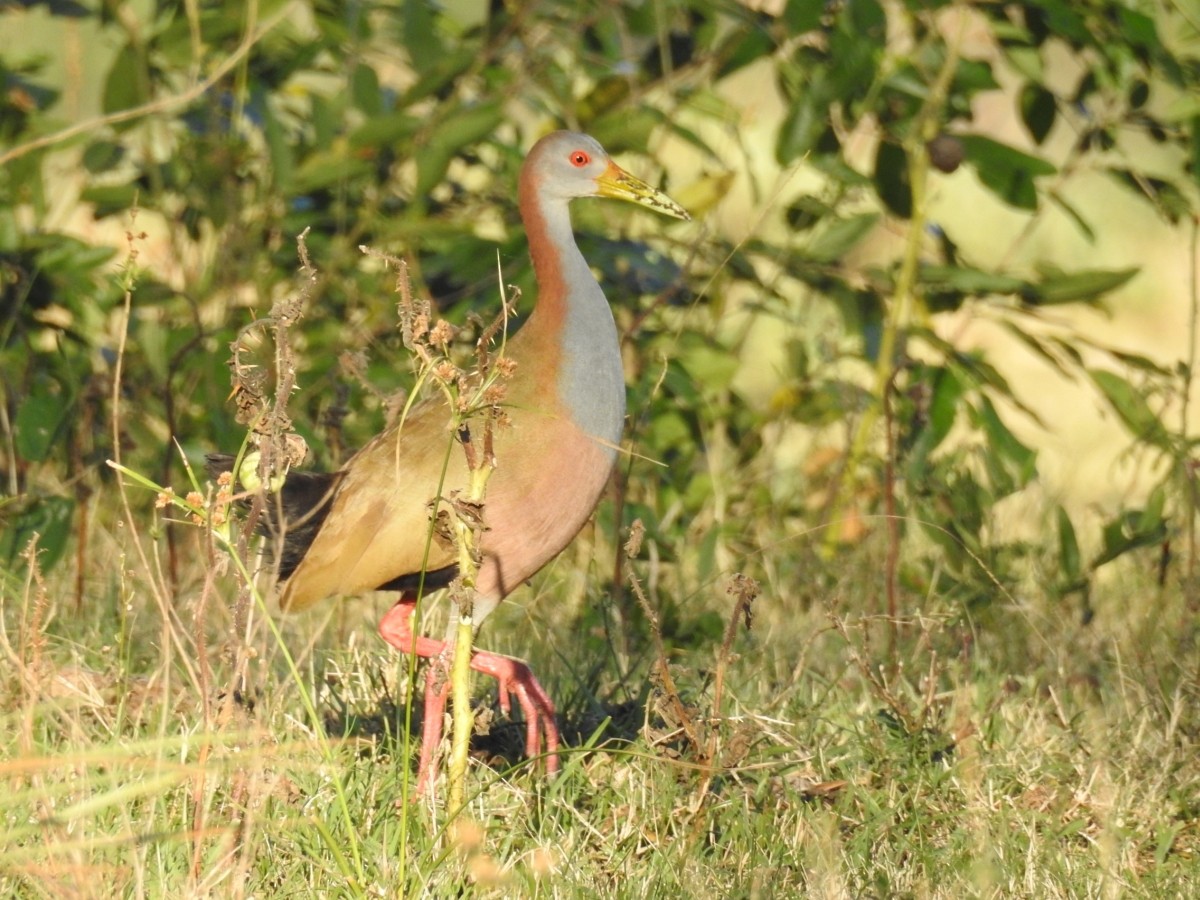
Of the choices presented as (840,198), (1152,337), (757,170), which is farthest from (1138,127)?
(757,170)

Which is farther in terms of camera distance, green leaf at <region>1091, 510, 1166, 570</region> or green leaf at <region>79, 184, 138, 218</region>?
green leaf at <region>79, 184, 138, 218</region>

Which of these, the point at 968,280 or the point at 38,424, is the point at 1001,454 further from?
the point at 38,424

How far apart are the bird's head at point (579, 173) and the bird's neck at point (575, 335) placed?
11 cm

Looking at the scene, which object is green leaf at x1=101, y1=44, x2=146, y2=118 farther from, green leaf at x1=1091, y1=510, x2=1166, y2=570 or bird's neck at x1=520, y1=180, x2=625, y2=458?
green leaf at x1=1091, y1=510, x2=1166, y2=570

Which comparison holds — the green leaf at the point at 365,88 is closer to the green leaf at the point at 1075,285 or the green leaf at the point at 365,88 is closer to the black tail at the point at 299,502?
the black tail at the point at 299,502

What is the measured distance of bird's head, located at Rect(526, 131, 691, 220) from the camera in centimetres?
423

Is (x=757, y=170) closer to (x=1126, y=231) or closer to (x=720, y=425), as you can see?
(x=1126, y=231)

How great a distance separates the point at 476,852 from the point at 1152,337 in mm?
7634

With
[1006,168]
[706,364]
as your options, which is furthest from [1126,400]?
[706,364]

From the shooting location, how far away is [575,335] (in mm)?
3836

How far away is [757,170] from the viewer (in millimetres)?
11062

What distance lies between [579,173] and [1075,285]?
1.57m

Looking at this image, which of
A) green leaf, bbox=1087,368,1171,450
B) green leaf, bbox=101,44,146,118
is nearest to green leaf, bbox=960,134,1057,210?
green leaf, bbox=1087,368,1171,450

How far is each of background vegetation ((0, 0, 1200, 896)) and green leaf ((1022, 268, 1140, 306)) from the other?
0.04 feet
